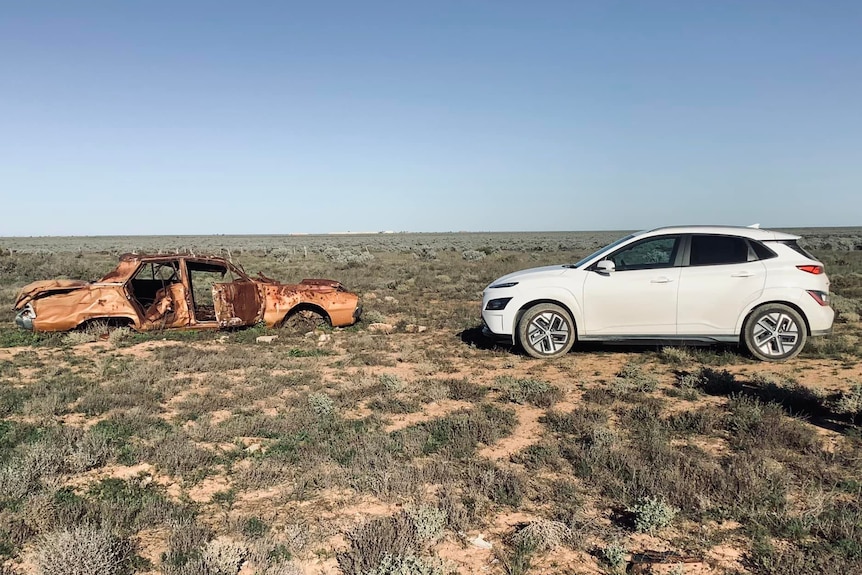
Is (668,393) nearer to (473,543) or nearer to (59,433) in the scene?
(473,543)

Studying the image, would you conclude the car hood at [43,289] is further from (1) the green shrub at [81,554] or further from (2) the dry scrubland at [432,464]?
(1) the green shrub at [81,554]

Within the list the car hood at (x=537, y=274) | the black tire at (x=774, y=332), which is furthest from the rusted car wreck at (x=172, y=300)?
the black tire at (x=774, y=332)

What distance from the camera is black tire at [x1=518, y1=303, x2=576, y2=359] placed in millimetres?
8219

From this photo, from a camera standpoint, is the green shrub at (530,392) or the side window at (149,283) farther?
the side window at (149,283)

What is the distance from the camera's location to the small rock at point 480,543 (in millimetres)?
3533

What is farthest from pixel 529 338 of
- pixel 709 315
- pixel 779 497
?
pixel 779 497

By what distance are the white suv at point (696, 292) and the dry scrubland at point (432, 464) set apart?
0.43 meters

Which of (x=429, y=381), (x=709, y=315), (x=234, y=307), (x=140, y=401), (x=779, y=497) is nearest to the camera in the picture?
(x=779, y=497)

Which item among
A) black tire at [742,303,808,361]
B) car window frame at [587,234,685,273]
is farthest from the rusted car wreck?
black tire at [742,303,808,361]

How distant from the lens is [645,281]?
7.84 m

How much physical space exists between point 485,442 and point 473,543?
1.65 m

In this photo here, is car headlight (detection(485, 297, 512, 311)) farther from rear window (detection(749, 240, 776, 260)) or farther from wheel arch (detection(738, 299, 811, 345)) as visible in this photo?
rear window (detection(749, 240, 776, 260))

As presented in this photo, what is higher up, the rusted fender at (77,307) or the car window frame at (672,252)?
the car window frame at (672,252)

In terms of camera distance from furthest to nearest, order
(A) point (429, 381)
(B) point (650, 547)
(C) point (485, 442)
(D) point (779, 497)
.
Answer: (A) point (429, 381)
(C) point (485, 442)
(D) point (779, 497)
(B) point (650, 547)
